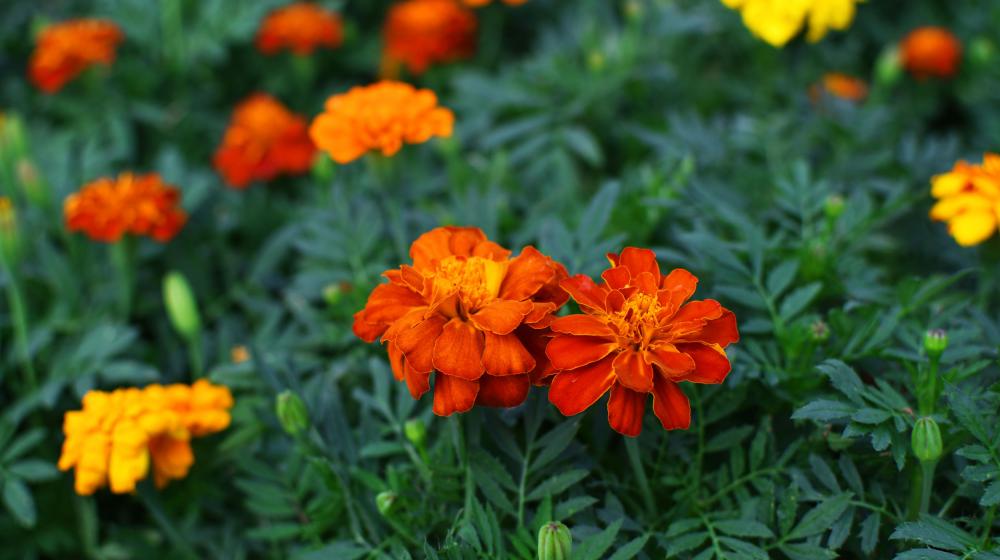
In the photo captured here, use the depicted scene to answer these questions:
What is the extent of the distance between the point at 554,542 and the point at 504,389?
126 mm

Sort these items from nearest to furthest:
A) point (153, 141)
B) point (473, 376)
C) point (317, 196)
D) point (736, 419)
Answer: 1. point (473, 376)
2. point (736, 419)
3. point (317, 196)
4. point (153, 141)

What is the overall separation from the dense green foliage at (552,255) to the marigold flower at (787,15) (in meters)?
0.19

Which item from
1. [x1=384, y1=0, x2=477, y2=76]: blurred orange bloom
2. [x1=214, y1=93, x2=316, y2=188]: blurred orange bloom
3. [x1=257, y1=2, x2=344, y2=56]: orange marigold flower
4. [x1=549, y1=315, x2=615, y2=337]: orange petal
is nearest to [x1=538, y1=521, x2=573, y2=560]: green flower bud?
[x1=549, y1=315, x2=615, y2=337]: orange petal

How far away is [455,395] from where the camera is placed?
0.73m

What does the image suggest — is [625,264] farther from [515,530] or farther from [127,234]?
[127,234]

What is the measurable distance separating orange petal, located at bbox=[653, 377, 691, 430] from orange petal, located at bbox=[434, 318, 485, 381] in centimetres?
14

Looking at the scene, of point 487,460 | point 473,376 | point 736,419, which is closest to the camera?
point 473,376

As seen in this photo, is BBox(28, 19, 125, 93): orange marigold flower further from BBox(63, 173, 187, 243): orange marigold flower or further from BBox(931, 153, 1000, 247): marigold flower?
BBox(931, 153, 1000, 247): marigold flower

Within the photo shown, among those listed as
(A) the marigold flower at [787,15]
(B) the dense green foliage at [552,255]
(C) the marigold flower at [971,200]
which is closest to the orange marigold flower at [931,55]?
(B) the dense green foliage at [552,255]

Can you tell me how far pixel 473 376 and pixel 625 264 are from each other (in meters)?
0.18

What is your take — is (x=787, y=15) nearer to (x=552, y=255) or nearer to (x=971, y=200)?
(x=971, y=200)

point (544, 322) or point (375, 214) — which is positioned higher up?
point (544, 322)

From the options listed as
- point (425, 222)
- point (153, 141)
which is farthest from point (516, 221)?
point (153, 141)

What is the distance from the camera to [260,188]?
5.39 ft
